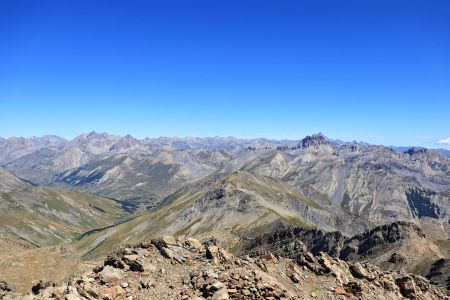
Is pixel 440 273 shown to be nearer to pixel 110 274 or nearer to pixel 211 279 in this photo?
pixel 211 279

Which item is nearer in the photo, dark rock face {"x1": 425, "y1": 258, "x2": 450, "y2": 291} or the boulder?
the boulder

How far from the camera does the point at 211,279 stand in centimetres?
3781

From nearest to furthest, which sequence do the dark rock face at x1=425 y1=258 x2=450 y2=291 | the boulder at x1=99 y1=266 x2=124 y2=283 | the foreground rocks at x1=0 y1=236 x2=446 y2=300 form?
the foreground rocks at x1=0 y1=236 x2=446 y2=300 < the boulder at x1=99 y1=266 x2=124 y2=283 < the dark rock face at x1=425 y1=258 x2=450 y2=291

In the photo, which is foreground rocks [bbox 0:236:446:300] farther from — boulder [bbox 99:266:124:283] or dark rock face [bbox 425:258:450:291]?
dark rock face [bbox 425:258:450:291]

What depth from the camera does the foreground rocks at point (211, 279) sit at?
35750 millimetres

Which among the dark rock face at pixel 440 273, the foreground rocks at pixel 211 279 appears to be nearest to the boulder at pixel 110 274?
the foreground rocks at pixel 211 279

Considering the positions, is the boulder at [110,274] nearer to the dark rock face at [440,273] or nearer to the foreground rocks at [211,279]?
the foreground rocks at [211,279]

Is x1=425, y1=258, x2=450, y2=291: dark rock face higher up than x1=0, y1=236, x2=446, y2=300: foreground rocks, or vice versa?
x1=0, y1=236, x2=446, y2=300: foreground rocks

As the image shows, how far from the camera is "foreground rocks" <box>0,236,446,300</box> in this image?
35.8 m

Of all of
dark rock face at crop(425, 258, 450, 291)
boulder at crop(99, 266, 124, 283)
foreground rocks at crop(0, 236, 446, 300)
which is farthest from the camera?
dark rock face at crop(425, 258, 450, 291)

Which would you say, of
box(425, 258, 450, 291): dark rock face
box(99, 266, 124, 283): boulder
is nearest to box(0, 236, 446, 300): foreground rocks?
box(99, 266, 124, 283): boulder

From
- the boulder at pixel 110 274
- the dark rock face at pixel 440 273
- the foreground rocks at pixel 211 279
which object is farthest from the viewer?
the dark rock face at pixel 440 273

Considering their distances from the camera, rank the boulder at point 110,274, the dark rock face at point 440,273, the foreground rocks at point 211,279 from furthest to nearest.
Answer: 1. the dark rock face at point 440,273
2. the boulder at point 110,274
3. the foreground rocks at point 211,279

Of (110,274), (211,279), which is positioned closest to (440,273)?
(211,279)
